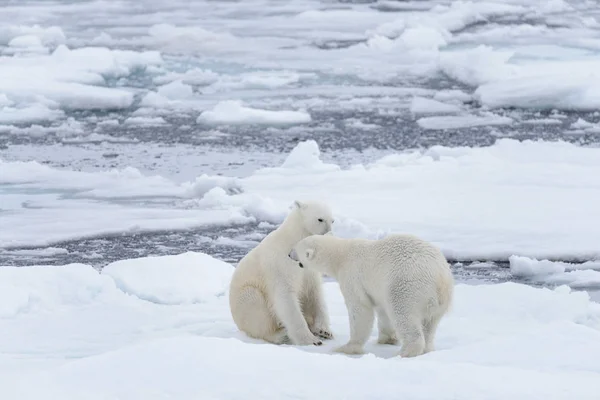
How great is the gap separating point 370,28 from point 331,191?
38.8ft

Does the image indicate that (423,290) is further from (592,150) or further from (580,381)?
(592,150)

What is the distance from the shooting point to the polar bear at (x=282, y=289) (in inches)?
160

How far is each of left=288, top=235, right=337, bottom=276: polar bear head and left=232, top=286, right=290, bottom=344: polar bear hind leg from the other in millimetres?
269

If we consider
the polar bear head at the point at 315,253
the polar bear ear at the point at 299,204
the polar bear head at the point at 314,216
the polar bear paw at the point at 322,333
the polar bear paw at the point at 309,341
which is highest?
the polar bear ear at the point at 299,204

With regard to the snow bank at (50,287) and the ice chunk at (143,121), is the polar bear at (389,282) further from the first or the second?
the ice chunk at (143,121)

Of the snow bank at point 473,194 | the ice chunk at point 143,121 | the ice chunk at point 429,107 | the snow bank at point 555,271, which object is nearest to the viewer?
the snow bank at point 555,271

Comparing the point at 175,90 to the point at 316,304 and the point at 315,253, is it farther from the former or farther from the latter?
the point at 315,253

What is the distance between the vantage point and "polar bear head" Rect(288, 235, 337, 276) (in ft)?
12.9

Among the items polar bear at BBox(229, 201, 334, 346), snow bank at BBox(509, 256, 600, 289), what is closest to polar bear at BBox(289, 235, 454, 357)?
polar bear at BBox(229, 201, 334, 346)

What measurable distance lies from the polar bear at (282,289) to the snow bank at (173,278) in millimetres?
989

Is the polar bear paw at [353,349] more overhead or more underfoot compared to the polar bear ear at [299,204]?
more underfoot

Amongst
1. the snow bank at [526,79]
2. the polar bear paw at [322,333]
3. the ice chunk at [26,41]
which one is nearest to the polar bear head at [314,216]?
the polar bear paw at [322,333]

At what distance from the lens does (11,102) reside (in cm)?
1231

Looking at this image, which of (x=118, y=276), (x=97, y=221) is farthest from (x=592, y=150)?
(x=118, y=276)
